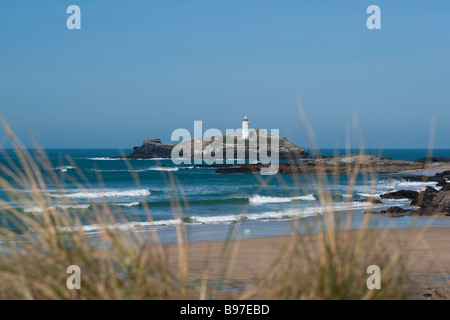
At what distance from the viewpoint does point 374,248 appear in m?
3.24

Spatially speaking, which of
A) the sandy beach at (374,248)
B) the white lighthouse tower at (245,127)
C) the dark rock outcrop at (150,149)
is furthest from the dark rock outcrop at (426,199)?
the dark rock outcrop at (150,149)

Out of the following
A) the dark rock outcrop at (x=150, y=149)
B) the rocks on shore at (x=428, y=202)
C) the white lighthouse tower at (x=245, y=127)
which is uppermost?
the white lighthouse tower at (x=245, y=127)

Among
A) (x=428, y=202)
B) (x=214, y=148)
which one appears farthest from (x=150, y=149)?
(x=428, y=202)

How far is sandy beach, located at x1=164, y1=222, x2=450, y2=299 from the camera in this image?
4912 mm

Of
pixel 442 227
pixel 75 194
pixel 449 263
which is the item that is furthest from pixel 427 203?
pixel 75 194

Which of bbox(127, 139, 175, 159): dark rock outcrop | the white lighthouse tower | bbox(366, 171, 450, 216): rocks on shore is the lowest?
bbox(366, 171, 450, 216): rocks on shore

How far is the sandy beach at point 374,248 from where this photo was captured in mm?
4912

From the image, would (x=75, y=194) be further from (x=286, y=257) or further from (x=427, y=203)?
(x=286, y=257)

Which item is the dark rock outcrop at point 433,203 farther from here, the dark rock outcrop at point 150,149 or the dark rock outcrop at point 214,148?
the dark rock outcrop at point 150,149

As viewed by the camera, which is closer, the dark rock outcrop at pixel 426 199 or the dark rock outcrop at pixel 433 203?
the dark rock outcrop at pixel 433 203

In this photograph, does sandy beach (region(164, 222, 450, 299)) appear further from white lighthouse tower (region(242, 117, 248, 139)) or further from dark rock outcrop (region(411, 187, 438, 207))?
white lighthouse tower (region(242, 117, 248, 139))

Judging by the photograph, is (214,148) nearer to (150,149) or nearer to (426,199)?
(150,149)

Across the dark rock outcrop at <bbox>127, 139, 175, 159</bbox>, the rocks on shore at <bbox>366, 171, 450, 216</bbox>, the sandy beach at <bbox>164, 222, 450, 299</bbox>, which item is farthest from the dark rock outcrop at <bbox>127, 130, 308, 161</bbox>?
the sandy beach at <bbox>164, 222, 450, 299</bbox>
